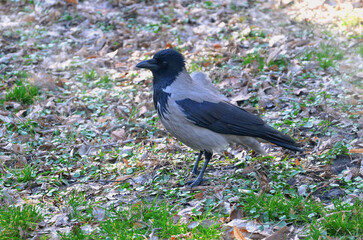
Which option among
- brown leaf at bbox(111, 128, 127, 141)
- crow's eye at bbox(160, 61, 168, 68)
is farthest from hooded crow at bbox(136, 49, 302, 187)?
brown leaf at bbox(111, 128, 127, 141)

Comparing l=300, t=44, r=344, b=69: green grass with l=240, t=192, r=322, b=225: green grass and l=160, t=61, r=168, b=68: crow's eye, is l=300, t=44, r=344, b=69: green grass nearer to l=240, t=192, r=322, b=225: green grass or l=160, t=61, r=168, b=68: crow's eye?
l=160, t=61, r=168, b=68: crow's eye

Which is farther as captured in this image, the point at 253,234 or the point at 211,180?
the point at 211,180

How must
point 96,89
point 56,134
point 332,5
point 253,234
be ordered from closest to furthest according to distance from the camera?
point 253,234
point 56,134
point 96,89
point 332,5

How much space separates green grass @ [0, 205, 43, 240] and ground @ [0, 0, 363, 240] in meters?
0.01

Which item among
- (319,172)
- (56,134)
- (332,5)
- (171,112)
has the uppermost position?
(332,5)

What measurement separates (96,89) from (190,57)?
6.15ft

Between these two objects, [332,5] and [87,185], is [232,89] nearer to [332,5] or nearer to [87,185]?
[87,185]

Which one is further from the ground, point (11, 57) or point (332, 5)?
point (332, 5)

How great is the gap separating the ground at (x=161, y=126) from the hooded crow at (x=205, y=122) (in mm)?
366

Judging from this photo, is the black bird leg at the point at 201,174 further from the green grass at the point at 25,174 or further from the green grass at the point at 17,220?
the green grass at the point at 25,174

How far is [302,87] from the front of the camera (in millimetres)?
6965

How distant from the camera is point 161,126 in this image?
648cm

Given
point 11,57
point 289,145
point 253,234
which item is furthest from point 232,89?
point 11,57

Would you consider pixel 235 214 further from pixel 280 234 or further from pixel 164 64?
pixel 164 64
